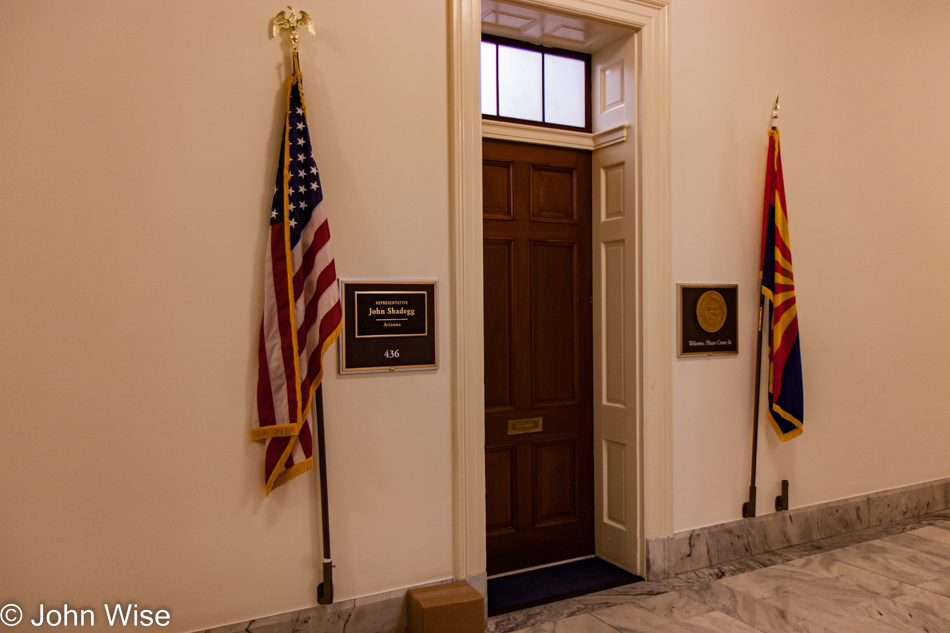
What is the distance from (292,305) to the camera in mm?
3289

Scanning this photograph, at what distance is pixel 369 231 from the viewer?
3.65 meters

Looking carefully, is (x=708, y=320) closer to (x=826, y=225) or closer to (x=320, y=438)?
(x=826, y=225)

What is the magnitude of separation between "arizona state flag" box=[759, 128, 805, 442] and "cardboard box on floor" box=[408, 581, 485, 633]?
8.57 feet

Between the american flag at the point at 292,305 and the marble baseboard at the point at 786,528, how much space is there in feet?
8.01

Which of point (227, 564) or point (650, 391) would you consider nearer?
point (227, 564)

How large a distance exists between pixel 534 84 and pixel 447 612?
3.22 meters

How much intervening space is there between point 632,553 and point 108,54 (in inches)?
158

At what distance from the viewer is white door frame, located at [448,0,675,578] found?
12.5 feet

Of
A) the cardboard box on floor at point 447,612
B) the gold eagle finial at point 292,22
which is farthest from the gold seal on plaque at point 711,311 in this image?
the gold eagle finial at point 292,22

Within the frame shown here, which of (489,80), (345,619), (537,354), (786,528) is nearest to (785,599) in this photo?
(786,528)

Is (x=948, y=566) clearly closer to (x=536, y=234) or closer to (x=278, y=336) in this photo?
(x=536, y=234)

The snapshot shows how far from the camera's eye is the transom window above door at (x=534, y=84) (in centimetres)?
444

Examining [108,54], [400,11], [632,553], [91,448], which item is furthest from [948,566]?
[108,54]
